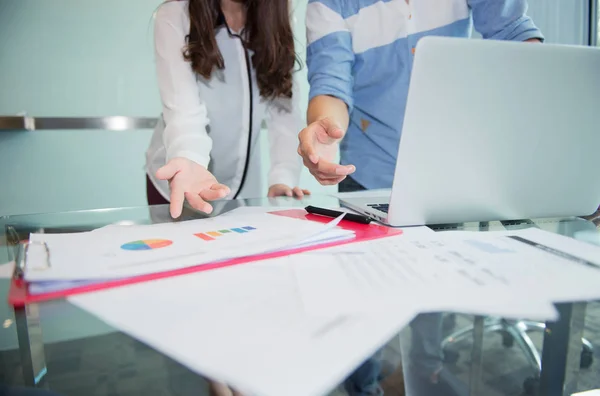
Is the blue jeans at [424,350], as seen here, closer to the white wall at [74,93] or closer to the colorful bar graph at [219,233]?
the colorful bar graph at [219,233]

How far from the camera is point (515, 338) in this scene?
14.1 inches

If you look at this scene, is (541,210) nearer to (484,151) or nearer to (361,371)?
(484,151)

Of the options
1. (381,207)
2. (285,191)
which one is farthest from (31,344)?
(285,191)

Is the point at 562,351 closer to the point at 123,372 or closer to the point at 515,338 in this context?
the point at 515,338

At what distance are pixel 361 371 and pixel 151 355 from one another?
128mm

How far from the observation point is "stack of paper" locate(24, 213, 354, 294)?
364 millimetres

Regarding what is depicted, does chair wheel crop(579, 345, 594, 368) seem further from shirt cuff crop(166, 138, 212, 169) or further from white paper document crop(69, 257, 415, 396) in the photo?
shirt cuff crop(166, 138, 212, 169)

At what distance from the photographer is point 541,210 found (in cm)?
61

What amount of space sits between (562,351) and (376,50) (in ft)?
2.77

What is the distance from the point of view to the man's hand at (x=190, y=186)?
66cm

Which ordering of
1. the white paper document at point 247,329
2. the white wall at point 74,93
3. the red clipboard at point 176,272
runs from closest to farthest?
the white paper document at point 247,329, the red clipboard at point 176,272, the white wall at point 74,93

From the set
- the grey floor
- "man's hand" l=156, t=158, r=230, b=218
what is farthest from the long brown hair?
the grey floor

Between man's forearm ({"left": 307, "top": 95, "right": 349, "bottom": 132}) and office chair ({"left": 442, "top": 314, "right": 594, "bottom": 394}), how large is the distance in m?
0.66

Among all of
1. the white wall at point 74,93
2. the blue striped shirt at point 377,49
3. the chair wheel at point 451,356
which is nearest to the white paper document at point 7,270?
the chair wheel at point 451,356
